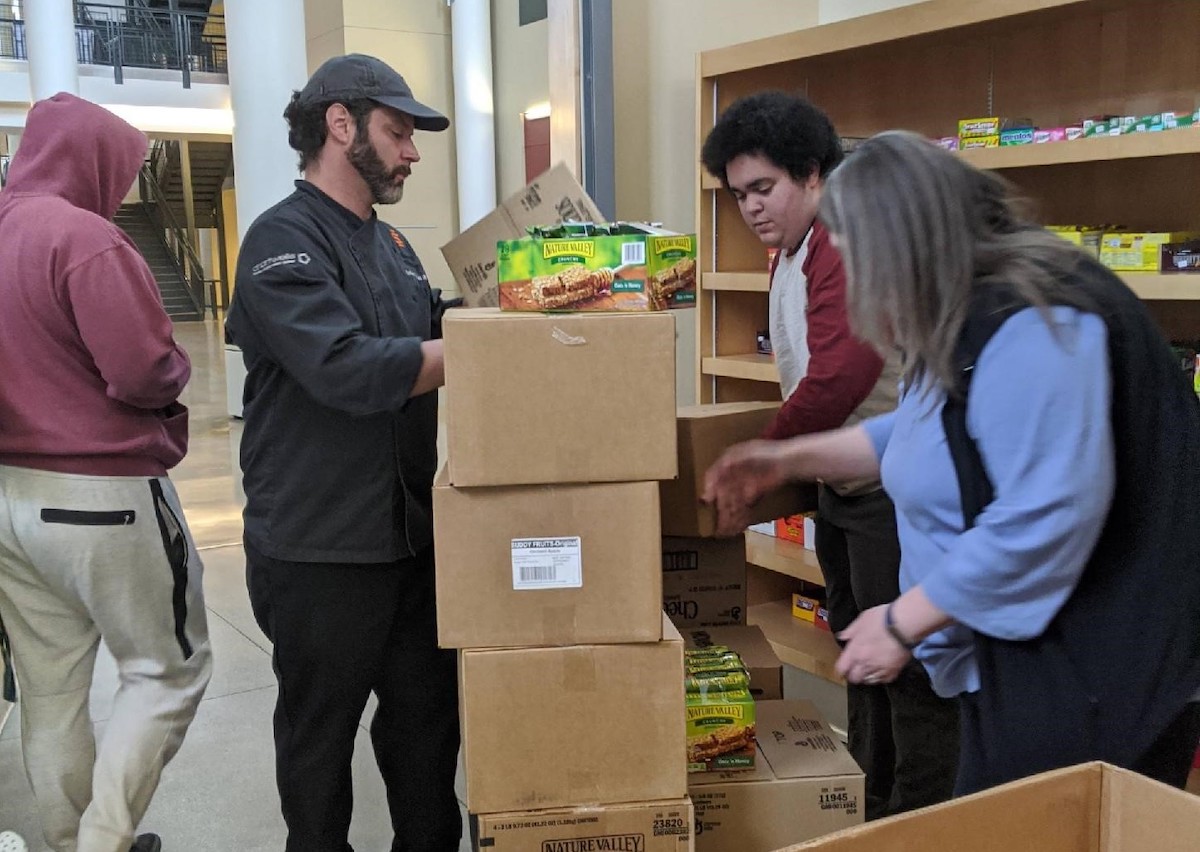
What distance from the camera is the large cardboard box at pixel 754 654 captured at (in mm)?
2115

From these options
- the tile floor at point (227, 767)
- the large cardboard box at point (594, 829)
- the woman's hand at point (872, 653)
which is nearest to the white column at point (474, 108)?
the tile floor at point (227, 767)

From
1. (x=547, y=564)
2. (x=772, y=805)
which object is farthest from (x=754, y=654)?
(x=547, y=564)

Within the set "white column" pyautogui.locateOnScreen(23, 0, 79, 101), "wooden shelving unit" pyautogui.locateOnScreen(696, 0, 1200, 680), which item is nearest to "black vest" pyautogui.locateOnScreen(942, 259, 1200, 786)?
"wooden shelving unit" pyautogui.locateOnScreen(696, 0, 1200, 680)

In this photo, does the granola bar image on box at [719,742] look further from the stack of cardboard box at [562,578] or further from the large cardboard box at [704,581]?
the large cardboard box at [704,581]

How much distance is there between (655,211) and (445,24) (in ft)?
9.21

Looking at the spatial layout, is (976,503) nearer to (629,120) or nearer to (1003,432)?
(1003,432)

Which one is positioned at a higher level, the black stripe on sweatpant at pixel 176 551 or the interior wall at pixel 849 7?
the interior wall at pixel 849 7

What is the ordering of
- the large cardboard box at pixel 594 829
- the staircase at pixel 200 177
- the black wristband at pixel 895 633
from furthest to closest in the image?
the staircase at pixel 200 177
the large cardboard box at pixel 594 829
the black wristband at pixel 895 633

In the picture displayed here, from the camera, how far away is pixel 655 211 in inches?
140

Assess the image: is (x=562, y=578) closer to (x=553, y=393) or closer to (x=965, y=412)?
(x=553, y=393)

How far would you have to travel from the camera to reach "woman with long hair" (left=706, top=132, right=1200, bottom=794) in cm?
110

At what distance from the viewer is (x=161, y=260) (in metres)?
20.4

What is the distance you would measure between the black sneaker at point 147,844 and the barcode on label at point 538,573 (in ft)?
4.76

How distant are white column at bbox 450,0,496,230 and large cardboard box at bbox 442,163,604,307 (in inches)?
123
